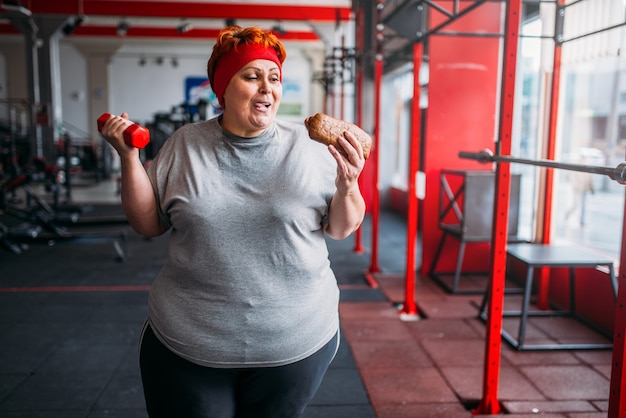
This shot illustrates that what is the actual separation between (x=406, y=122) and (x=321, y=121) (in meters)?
7.88

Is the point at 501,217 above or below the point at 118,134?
below

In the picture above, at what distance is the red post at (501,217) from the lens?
205 centimetres

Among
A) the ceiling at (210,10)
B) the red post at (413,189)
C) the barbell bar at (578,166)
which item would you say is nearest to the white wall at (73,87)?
the ceiling at (210,10)

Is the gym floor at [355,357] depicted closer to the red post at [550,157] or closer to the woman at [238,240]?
the red post at [550,157]

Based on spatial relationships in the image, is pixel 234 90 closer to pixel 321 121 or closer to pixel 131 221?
pixel 321 121

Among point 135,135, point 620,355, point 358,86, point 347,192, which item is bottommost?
point 620,355

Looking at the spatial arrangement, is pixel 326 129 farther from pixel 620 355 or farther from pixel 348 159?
pixel 620 355

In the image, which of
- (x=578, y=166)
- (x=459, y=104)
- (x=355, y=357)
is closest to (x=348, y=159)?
(x=578, y=166)

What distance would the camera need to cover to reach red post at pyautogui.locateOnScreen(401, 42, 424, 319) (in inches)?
131

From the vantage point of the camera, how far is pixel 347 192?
1.20 m

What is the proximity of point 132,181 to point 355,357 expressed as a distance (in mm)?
2043

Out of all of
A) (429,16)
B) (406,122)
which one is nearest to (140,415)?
(429,16)

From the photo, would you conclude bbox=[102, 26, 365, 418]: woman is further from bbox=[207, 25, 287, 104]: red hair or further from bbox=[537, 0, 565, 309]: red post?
bbox=[537, 0, 565, 309]: red post

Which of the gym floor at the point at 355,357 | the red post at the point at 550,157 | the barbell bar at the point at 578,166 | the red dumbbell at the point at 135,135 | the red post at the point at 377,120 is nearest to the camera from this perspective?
the red dumbbell at the point at 135,135
